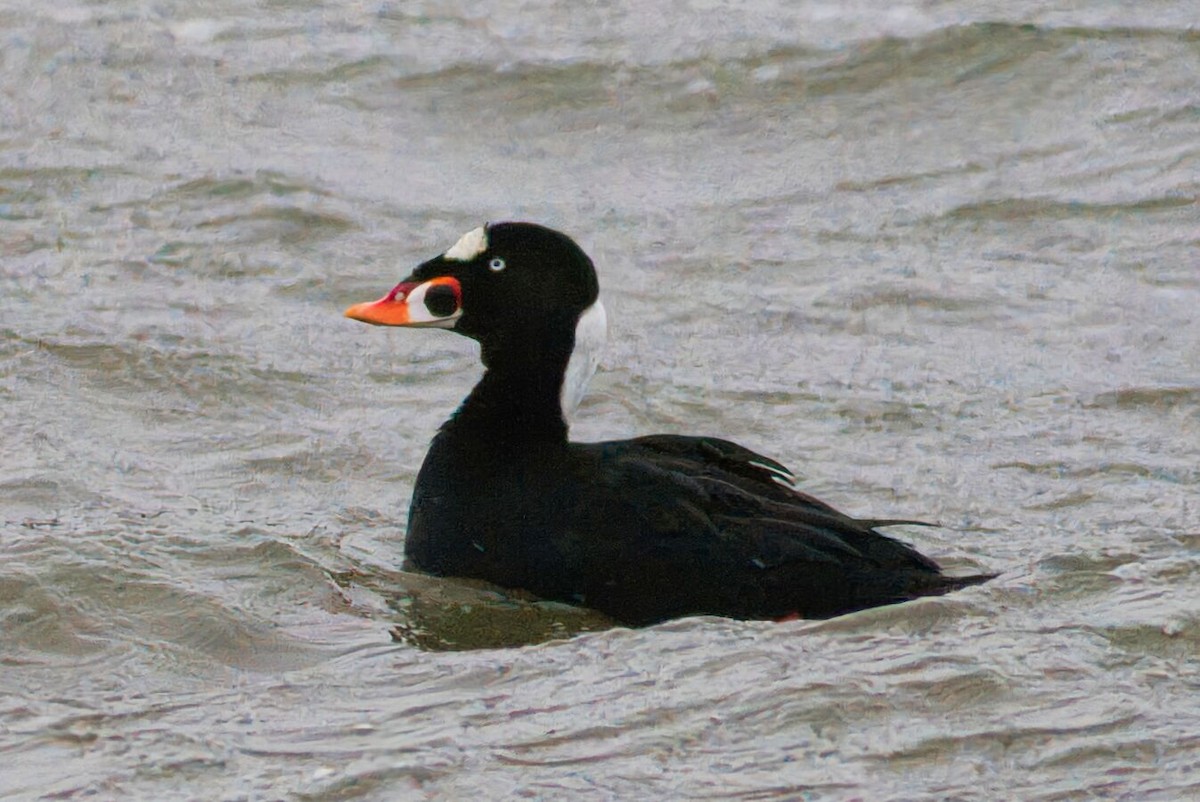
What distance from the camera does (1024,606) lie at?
20.5 ft

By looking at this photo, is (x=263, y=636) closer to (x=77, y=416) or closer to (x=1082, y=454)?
(x=77, y=416)

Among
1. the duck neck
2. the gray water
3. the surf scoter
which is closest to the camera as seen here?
the gray water

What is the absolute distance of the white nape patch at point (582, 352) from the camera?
6.41 metres

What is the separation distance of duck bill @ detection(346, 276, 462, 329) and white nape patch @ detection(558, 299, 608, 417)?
1.19 ft

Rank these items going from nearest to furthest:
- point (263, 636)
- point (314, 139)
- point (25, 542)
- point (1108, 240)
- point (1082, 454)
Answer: point (263, 636) → point (25, 542) → point (1082, 454) → point (1108, 240) → point (314, 139)

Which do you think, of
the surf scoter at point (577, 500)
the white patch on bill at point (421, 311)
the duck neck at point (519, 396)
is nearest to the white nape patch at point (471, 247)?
the surf scoter at point (577, 500)

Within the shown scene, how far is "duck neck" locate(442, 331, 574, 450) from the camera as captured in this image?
6.33 meters

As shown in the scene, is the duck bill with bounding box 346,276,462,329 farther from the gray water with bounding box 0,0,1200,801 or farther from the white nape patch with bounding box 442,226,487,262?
the gray water with bounding box 0,0,1200,801

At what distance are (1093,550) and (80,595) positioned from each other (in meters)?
3.08

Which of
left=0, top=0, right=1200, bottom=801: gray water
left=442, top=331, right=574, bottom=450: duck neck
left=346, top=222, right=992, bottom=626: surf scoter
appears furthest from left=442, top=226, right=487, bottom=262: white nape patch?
left=0, top=0, right=1200, bottom=801: gray water

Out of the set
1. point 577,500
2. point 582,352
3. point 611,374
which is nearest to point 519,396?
point 582,352

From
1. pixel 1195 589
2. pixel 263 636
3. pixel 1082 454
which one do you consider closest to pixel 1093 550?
pixel 1195 589

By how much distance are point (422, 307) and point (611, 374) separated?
2.16 meters

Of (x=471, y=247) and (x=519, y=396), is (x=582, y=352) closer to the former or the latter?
(x=519, y=396)
